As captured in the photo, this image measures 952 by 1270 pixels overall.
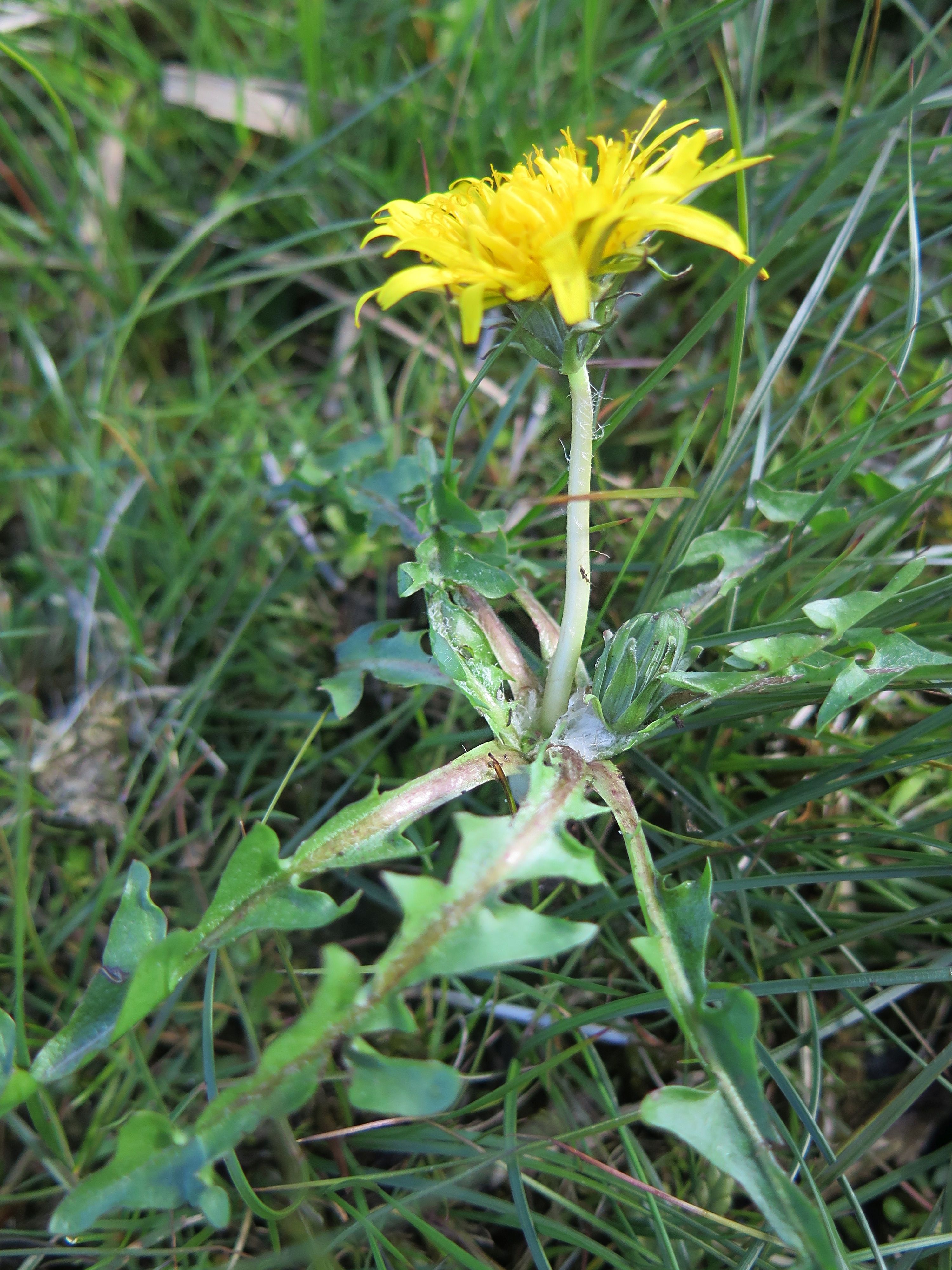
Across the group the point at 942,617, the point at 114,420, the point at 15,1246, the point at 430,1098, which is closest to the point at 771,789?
the point at 942,617

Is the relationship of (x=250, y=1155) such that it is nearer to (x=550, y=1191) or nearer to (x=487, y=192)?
(x=550, y=1191)

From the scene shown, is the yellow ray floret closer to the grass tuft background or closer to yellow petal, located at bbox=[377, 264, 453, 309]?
yellow petal, located at bbox=[377, 264, 453, 309]

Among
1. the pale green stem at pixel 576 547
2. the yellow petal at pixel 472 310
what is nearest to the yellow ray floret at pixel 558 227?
the yellow petal at pixel 472 310

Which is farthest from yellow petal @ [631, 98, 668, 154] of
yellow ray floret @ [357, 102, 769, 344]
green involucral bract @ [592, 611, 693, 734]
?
green involucral bract @ [592, 611, 693, 734]

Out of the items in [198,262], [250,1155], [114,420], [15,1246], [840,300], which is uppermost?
[198,262]

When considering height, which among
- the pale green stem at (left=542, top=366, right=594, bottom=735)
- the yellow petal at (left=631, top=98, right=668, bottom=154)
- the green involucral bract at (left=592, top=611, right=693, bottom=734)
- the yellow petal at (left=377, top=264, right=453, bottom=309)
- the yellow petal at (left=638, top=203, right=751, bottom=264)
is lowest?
the green involucral bract at (left=592, top=611, right=693, bottom=734)

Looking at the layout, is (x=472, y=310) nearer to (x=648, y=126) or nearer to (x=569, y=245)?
(x=569, y=245)

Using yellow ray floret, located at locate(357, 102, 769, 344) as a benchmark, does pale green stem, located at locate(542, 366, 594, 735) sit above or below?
below

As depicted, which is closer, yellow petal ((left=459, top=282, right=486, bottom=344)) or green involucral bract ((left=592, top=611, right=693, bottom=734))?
yellow petal ((left=459, top=282, right=486, bottom=344))
